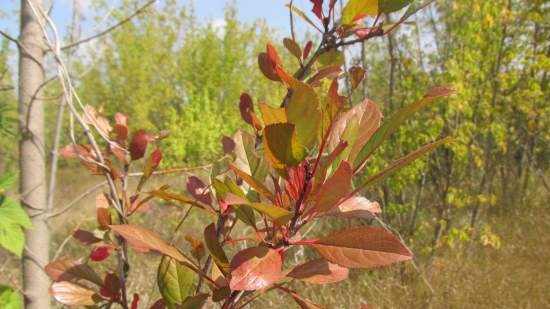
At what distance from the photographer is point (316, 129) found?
40 cm

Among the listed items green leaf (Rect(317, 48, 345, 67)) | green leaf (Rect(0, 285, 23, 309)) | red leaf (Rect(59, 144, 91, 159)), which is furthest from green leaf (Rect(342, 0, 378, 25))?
green leaf (Rect(0, 285, 23, 309))

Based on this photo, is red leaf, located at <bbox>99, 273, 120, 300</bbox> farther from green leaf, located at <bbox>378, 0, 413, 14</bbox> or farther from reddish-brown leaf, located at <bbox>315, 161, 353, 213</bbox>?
green leaf, located at <bbox>378, 0, 413, 14</bbox>

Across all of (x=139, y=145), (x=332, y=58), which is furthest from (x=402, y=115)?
(x=139, y=145)

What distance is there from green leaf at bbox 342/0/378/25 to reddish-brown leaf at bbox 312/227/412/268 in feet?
0.84

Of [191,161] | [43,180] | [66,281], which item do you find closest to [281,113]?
[66,281]

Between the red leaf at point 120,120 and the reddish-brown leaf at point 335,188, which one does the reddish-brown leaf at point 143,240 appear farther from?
the red leaf at point 120,120

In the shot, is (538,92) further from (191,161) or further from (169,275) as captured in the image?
(191,161)

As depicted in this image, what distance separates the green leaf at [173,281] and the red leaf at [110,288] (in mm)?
101

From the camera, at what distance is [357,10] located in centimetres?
52

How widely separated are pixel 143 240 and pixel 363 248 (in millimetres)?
218

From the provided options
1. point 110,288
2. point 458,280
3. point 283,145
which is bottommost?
point 458,280

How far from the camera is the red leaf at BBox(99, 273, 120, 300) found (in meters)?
0.65

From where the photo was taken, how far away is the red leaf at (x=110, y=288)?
646 millimetres

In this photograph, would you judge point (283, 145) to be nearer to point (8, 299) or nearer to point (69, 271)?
point (69, 271)
